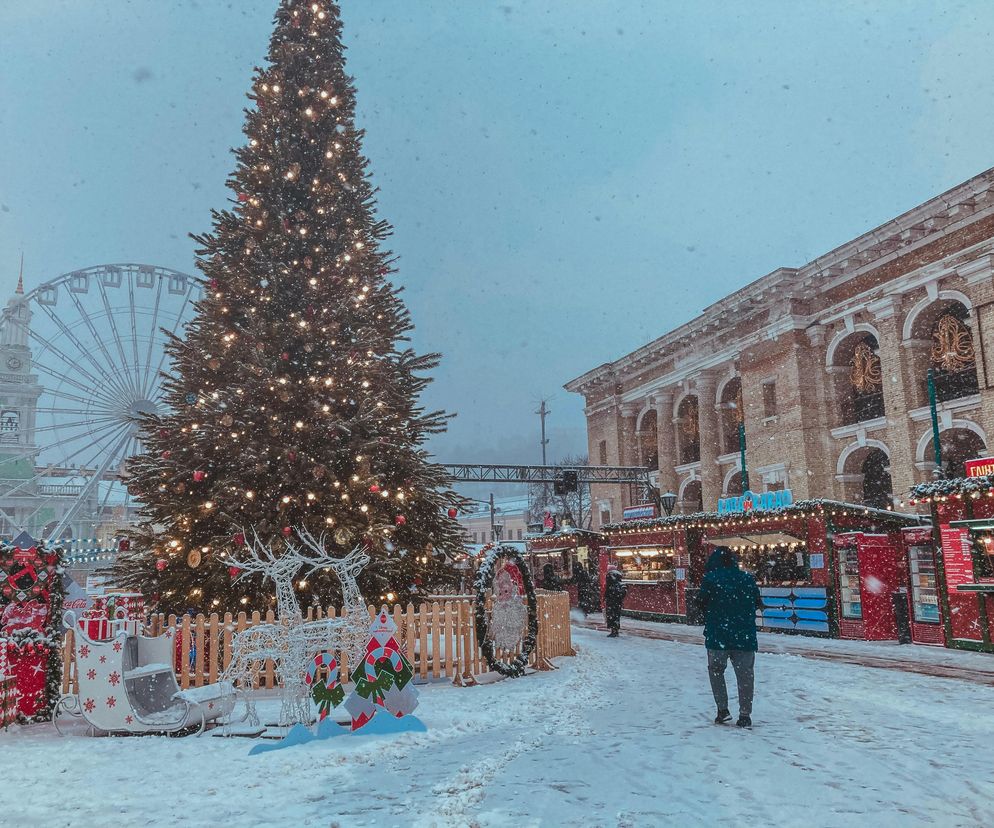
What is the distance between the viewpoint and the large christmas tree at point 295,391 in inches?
412

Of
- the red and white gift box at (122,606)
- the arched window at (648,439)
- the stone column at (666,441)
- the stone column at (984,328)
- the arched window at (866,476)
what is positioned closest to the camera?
the red and white gift box at (122,606)

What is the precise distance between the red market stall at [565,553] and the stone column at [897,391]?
36.1 ft

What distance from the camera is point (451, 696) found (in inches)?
375

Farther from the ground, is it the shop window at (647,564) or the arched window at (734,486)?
the arched window at (734,486)

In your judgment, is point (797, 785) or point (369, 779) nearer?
point (797, 785)

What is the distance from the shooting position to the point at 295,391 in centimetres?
1102

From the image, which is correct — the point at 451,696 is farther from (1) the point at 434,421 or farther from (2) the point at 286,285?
(2) the point at 286,285

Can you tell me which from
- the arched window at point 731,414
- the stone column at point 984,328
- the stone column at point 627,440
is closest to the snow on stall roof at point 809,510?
the stone column at point 984,328

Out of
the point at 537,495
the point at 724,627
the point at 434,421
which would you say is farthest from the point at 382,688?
the point at 537,495

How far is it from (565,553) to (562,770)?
26790 mm

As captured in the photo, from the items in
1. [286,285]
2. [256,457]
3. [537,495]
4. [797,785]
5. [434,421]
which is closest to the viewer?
[797,785]

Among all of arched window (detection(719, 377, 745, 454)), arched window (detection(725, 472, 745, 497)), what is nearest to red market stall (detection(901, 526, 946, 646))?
arched window (detection(725, 472, 745, 497))

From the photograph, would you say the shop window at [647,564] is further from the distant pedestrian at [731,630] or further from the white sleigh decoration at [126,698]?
the white sleigh decoration at [126,698]

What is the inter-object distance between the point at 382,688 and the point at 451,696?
7.32 ft
